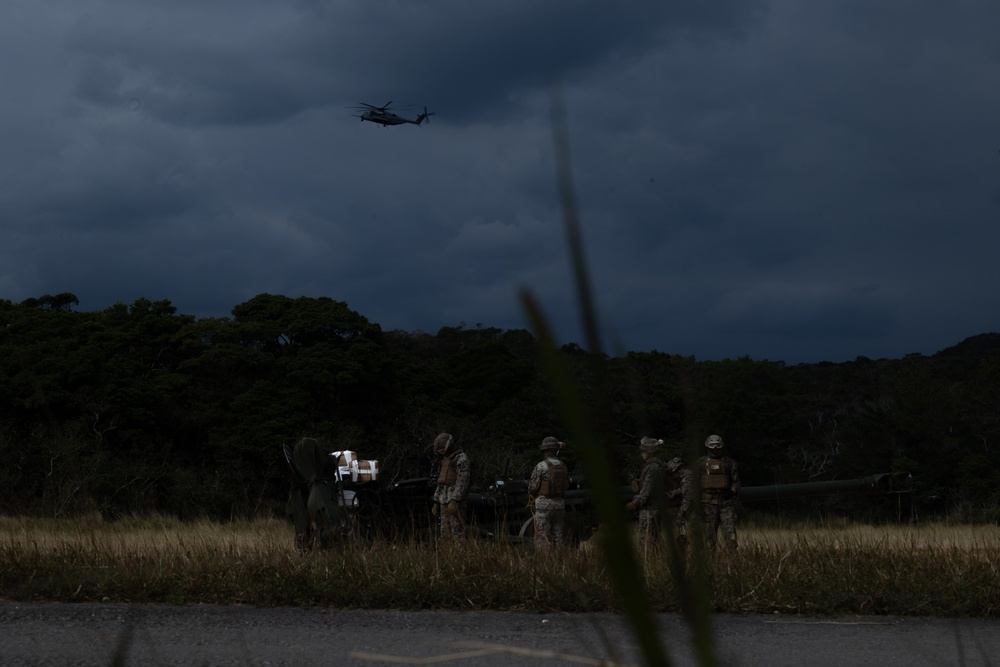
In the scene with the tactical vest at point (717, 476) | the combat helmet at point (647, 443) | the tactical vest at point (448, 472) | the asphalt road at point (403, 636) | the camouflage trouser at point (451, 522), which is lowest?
the asphalt road at point (403, 636)

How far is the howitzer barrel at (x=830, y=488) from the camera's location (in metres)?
14.1

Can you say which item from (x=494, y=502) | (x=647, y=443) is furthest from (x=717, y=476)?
(x=647, y=443)

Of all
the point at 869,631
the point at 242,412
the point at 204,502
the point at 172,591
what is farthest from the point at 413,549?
the point at 242,412

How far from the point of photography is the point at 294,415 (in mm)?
28812

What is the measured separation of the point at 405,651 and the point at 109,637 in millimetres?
1551

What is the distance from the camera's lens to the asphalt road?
5438mm

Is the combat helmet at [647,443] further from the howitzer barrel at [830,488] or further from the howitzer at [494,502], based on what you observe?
the howitzer barrel at [830,488]

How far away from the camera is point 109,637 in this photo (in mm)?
5629

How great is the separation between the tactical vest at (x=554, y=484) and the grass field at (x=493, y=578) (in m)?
3.14

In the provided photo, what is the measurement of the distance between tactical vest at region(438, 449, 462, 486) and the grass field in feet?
11.2

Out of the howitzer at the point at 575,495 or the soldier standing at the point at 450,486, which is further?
the howitzer at the point at 575,495

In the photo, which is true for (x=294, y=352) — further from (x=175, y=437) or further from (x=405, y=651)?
(x=405, y=651)

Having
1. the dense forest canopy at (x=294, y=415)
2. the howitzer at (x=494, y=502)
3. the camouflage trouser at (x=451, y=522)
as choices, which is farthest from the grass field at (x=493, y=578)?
the dense forest canopy at (x=294, y=415)

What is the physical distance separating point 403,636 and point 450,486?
5735 mm
